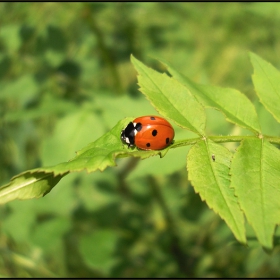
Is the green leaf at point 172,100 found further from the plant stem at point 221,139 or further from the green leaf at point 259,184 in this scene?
the green leaf at point 259,184

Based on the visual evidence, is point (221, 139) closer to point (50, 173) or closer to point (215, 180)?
point (215, 180)

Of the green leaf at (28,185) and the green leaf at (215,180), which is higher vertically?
the green leaf at (28,185)

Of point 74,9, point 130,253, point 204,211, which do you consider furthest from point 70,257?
point 74,9

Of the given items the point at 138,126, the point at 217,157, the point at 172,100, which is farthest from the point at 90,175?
the point at 217,157

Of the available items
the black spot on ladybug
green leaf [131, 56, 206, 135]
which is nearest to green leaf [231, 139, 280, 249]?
green leaf [131, 56, 206, 135]

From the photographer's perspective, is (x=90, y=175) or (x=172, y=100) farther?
(x=90, y=175)

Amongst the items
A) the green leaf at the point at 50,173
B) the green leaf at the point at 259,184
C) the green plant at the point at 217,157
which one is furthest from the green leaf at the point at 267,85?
the green leaf at the point at 50,173

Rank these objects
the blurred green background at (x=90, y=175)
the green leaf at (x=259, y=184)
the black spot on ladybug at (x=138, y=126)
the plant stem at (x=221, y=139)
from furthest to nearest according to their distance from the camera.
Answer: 1. the blurred green background at (x=90, y=175)
2. the black spot on ladybug at (x=138, y=126)
3. the plant stem at (x=221, y=139)
4. the green leaf at (x=259, y=184)
